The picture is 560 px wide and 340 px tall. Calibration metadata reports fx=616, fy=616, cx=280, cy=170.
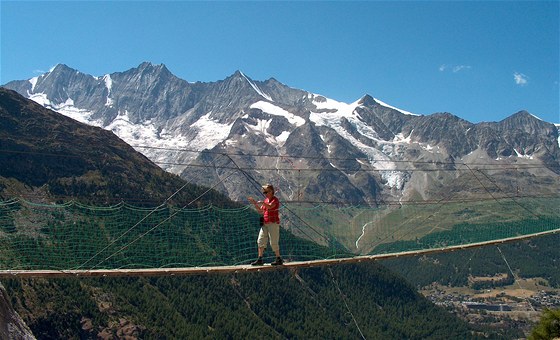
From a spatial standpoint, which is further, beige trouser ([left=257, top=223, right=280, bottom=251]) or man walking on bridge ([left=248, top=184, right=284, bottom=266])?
beige trouser ([left=257, top=223, right=280, bottom=251])

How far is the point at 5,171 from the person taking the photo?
364 feet

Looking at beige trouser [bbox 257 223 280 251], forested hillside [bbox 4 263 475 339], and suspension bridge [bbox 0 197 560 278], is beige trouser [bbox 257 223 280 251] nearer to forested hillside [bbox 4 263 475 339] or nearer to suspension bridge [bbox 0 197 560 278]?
suspension bridge [bbox 0 197 560 278]

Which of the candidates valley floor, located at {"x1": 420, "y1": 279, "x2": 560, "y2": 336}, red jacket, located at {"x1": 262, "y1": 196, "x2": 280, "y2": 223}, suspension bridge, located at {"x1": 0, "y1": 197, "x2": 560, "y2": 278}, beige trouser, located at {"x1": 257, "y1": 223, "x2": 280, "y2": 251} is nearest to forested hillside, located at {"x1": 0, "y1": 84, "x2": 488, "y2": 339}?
suspension bridge, located at {"x1": 0, "y1": 197, "x2": 560, "y2": 278}

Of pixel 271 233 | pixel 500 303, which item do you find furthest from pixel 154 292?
pixel 500 303

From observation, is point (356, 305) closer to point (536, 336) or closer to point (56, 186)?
point (56, 186)

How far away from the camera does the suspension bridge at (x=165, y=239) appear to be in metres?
16.5

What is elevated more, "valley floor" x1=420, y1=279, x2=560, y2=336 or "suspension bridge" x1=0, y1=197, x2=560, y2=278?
"suspension bridge" x1=0, y1=197, x2=560, y2=278

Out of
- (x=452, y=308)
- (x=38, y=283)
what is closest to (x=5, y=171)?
(x=38, y=283)

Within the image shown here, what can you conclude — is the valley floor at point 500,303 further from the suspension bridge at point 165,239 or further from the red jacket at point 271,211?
the red jacket at point 271,211

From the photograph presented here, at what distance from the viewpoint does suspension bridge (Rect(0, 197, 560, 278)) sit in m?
16.5

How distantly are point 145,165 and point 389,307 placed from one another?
224 feet

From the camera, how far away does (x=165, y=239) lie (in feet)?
258

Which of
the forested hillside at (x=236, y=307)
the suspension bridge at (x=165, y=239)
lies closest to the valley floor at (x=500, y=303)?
the forested hillside at (x=236, y=307)

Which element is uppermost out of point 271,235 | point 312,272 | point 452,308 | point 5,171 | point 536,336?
point 5,171
